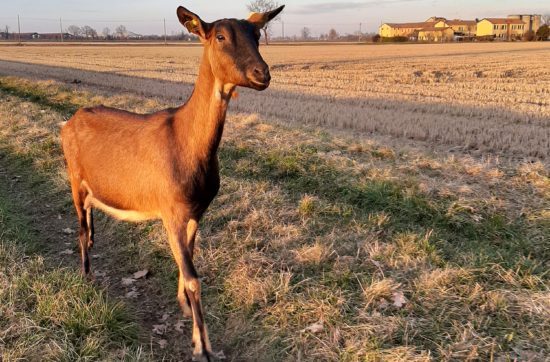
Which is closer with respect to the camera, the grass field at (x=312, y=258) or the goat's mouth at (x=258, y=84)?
the goat's mouth at (x=258, y=84)

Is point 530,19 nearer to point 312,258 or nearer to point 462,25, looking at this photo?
point 462,25

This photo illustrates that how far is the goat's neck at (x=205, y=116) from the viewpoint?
3756mm

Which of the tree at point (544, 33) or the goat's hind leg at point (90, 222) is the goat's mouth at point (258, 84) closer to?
the goat's hind leg at point (90, 222)

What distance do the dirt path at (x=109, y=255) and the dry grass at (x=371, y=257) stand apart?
14 cm

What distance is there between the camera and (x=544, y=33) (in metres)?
80.1

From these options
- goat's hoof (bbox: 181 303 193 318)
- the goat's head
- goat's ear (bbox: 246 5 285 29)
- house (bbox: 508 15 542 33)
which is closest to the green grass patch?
goat's hoof (bbox: 181 303 193 318)

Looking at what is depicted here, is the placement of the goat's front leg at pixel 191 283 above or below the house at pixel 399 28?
below

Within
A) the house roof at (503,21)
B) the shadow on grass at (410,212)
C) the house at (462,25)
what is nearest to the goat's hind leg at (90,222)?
the shadow on grass at (410,212)

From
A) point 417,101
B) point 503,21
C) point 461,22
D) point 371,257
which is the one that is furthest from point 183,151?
point 461,22

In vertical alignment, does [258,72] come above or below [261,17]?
below

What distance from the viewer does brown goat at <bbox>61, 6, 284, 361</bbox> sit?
352 centimetres

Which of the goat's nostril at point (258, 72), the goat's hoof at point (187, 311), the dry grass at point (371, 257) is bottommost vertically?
the goat's hoof at point (187, 311)

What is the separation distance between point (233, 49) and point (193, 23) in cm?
51

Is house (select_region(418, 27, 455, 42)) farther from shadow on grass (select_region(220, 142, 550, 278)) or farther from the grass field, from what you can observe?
shadow on grass (select_region(220, 142, 550, 278))
